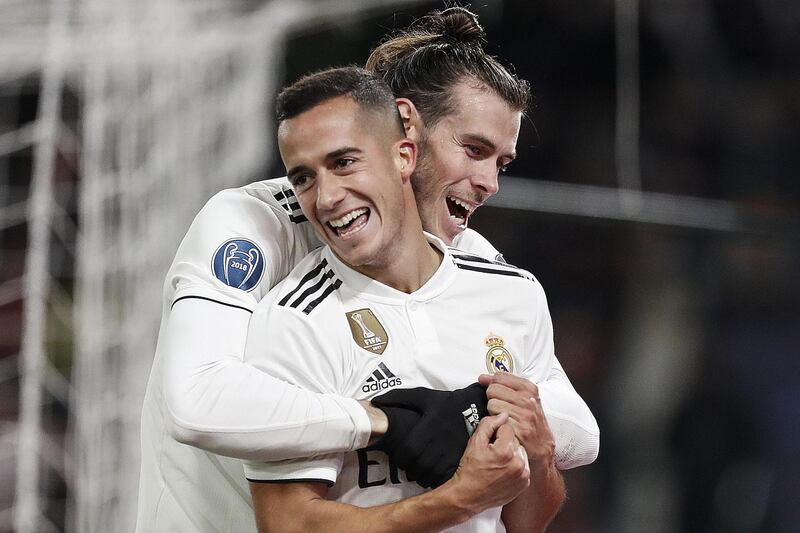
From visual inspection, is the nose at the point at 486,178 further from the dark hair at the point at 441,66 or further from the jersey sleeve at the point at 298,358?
the jersey sleeve at the point at 298,358

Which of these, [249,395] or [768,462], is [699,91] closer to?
[768,462]

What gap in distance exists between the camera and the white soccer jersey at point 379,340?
1.29 m

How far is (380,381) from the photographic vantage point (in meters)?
1.33

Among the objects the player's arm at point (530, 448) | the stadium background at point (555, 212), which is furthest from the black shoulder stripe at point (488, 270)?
the stadium background at point (555, 212)

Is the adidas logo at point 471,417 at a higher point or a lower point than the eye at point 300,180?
lower

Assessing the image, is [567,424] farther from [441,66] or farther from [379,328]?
[441,66]

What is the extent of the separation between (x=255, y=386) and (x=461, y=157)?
705 mm

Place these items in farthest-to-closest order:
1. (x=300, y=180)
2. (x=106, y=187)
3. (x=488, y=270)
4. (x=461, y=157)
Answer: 1. (x=106, y=187)
2. (x=461, y=157)
3. (x=488, y=270)
4. (x=300, y=180)

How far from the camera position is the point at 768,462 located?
355cm

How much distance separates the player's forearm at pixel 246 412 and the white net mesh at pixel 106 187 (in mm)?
1700

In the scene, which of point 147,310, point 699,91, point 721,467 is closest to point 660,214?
point 699,91

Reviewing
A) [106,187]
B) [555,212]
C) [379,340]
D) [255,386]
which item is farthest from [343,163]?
[555,212]

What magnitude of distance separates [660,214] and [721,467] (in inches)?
36.6

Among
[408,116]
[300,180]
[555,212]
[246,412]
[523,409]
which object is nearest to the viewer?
[246,412]
